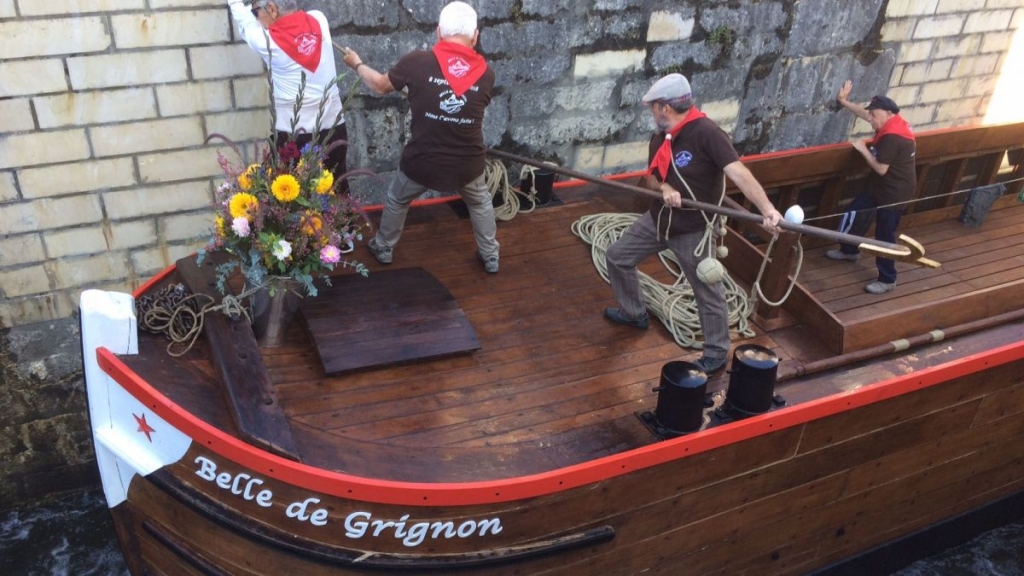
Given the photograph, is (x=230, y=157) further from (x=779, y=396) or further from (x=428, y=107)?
(x=779, y=396)

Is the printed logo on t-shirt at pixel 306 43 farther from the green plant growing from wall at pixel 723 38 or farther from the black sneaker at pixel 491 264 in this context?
the green plant growing from wall at pixel 723 38

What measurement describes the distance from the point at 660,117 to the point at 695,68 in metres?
2.36

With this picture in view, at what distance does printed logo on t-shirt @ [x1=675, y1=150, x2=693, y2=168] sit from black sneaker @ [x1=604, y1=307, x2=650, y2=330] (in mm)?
801

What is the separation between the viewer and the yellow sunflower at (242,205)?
313cm

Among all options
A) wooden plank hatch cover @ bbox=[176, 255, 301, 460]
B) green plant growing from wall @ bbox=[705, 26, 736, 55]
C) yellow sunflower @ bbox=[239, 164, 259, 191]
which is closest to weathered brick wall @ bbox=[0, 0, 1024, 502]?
green plant growing from wall @ bbox=[705, 26, 736, 55]

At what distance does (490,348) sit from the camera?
385 cm

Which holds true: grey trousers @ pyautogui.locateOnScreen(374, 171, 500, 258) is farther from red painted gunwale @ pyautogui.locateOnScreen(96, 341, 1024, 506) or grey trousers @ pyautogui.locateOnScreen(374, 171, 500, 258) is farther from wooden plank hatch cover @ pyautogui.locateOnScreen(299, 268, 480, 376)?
red painted gunwale @ pyautogui.locateOnScreen(96, 341, 1024, 506)

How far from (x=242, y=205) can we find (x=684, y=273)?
2015mm

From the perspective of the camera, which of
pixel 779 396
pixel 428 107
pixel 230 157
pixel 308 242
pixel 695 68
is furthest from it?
pixel 695 68

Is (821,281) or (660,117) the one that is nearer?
(660,117)

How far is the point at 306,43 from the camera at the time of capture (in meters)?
4.04

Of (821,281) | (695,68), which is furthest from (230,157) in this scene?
(821,281)

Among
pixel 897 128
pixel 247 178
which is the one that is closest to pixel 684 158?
pixel 247 178

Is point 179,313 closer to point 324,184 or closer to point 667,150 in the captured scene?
point 324,184
